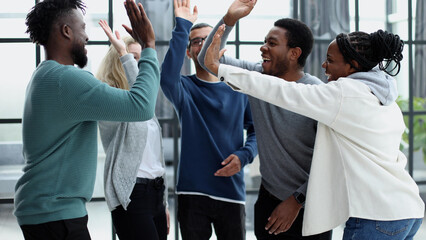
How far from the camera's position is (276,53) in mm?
2137

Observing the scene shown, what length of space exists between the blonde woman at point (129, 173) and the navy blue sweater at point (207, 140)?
13 cm

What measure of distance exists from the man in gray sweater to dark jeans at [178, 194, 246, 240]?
0.68 ft

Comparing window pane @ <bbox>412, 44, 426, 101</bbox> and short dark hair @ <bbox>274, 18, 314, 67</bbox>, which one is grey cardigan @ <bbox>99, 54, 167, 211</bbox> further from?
window pane @ <bbox>412, 44, 426, 101</bbox>

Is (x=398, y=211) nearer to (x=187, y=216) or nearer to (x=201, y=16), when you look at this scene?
(x=187, y=216)

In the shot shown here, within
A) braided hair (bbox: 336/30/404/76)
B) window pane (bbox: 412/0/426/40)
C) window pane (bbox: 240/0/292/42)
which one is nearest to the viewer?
braided hair (bbox: 336/30/404/76)

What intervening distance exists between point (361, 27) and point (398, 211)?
6.80ft

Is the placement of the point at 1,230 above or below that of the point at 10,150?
below

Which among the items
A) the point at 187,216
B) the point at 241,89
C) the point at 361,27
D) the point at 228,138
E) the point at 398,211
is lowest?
the point at 187,216

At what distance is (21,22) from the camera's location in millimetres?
3223

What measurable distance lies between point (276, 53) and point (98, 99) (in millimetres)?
883

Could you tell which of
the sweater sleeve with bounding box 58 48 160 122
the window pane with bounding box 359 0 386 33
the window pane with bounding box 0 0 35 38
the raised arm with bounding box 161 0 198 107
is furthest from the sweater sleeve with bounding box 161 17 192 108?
the window pane with bounding box 359 0 386 33

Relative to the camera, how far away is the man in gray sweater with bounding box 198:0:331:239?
1968 mm

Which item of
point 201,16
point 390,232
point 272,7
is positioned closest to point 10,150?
point 201,16

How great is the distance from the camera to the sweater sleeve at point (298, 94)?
1.69 metres
